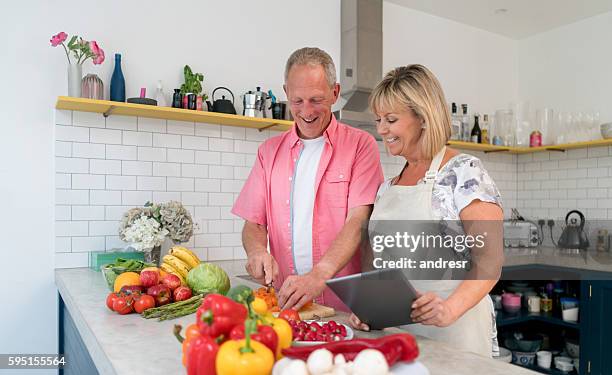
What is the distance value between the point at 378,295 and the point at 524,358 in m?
2.77

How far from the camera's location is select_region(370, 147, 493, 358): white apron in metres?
1.67

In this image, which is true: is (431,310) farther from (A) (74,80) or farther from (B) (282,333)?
(A) (74,80)

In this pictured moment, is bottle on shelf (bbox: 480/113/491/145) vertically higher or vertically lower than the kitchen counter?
higher

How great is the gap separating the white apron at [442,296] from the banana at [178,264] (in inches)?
33.7

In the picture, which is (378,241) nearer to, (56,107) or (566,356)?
(56,107)

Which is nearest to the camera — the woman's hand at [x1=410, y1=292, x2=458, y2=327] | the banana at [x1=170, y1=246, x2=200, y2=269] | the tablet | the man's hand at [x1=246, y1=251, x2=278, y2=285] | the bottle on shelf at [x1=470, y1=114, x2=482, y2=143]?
the tablet

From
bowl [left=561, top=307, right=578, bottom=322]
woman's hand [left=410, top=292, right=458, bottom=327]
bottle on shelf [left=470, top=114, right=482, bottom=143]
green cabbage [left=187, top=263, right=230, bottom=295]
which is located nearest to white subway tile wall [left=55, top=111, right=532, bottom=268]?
green cabbage [left=187, top=263, right=230, bottom=295]

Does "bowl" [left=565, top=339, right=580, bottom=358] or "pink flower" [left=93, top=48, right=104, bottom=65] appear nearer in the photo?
"pink flower" [left=93, top=48, right=104, bottom=65]

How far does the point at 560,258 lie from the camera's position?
3500mm

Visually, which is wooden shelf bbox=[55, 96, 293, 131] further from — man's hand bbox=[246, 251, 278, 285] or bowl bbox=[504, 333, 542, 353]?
bowl bbox=[504, 333, 542, 353]

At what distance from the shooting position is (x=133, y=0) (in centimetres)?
298

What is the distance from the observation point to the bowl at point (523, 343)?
351 cm

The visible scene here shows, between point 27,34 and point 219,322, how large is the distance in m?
2.44

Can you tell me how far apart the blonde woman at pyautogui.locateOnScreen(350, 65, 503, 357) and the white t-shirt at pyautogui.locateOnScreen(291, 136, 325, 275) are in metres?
0.32
